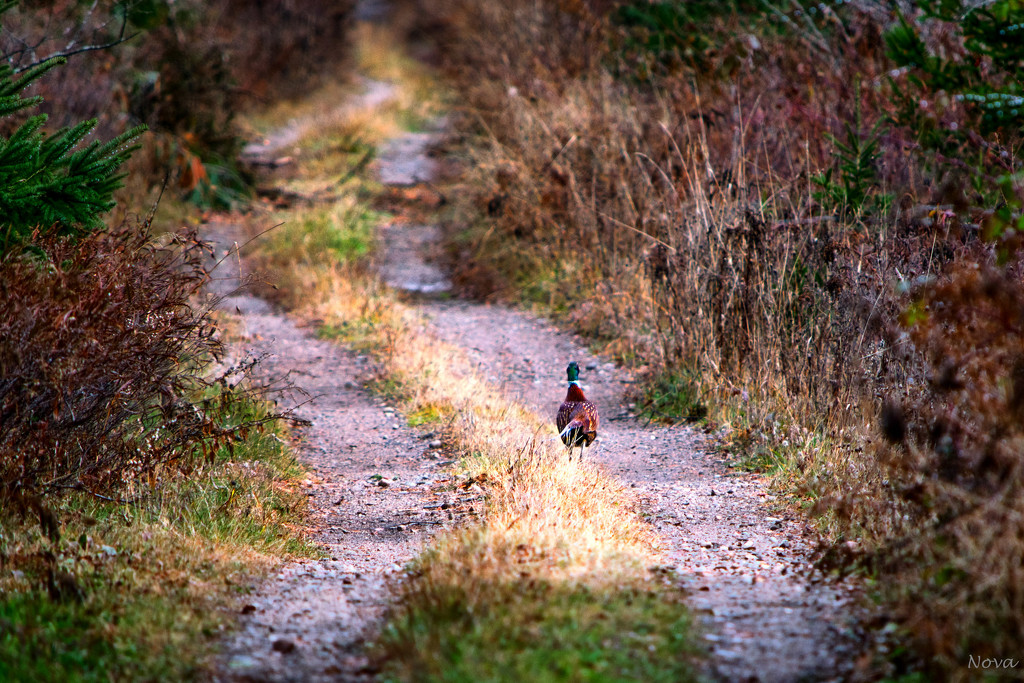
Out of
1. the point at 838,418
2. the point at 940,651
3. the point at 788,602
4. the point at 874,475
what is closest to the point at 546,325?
the point at 838,418

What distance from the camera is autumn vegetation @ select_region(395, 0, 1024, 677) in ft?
9.16

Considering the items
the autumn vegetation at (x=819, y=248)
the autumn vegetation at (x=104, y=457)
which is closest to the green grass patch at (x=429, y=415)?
the autumn vegetation at (x=104, y=457)

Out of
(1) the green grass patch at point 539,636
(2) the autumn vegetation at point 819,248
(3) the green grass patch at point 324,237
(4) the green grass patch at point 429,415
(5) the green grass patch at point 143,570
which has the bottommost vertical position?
(3) the green grass patch at point 324,237

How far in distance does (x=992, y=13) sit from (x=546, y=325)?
455 centimetres

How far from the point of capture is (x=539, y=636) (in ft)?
9.20

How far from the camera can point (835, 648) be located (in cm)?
277

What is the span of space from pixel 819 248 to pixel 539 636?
3597mm

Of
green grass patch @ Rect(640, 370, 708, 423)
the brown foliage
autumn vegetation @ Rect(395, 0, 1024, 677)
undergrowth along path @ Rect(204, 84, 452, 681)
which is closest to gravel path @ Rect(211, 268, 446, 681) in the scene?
undergrowth along path @ Rect(204, 84, 452, 681)

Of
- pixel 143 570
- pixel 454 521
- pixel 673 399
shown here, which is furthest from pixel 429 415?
pixel 143 570

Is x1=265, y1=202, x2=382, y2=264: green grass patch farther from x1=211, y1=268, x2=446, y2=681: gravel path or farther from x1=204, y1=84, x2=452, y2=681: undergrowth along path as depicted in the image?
x1=211, y1=268, x2=446, y2=681: gravel path

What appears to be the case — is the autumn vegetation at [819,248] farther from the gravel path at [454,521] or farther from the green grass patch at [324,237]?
the green grass patch at [324,237]

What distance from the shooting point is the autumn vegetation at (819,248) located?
9.16ft

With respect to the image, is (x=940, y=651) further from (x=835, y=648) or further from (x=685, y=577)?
(x=685, y=577)

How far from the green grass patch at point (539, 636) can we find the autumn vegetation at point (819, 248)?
0.75 meters
